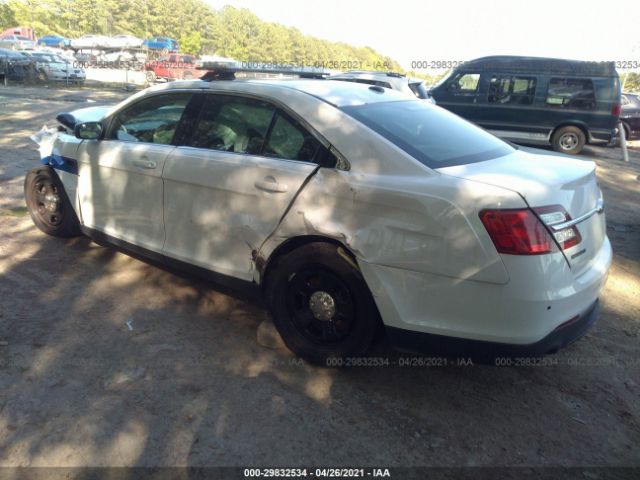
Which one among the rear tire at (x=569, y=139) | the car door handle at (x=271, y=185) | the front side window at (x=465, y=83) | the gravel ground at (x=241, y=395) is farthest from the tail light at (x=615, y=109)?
the car door handle at (x=271, y=185)

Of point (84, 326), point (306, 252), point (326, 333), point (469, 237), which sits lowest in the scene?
point (84, 326)

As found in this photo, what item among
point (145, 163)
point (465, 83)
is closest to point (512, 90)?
point (465, 83)

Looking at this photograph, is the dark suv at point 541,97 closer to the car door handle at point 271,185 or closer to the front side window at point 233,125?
the front side window at point 233,125

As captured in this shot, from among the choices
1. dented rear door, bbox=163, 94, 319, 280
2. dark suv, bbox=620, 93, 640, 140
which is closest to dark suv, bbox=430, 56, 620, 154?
dark suv, bbox=620, 93, 640, 140

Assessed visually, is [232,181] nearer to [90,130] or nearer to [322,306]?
[322,306]

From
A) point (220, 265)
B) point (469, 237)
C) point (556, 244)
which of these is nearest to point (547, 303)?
point (556, 244)

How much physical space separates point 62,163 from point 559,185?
3881 millimetres

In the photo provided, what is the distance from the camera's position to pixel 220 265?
3289 mm

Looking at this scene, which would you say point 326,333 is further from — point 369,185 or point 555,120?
point 555,120

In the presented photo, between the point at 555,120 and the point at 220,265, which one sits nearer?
the point at 220,265

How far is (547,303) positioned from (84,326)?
284cm

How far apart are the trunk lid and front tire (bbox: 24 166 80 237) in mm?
3437

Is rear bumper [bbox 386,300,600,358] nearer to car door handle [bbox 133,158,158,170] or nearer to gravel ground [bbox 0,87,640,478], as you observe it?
gravel ground [bbox 0,87,640,478]

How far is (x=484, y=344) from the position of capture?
95.4 inches
